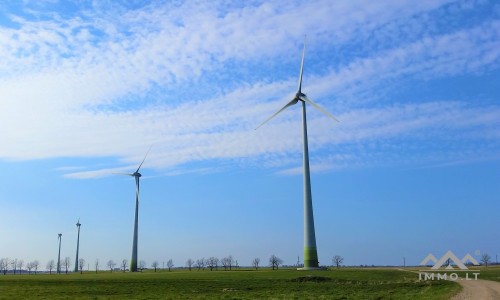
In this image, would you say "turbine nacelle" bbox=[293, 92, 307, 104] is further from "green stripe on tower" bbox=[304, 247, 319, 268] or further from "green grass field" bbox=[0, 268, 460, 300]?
"green grass field" bbox=[0, 268, 460, 300]

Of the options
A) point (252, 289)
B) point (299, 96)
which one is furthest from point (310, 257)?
point (252, 289)

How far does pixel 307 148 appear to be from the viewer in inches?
4146

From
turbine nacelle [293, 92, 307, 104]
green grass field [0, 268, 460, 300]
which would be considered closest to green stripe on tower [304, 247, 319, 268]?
green grass field [0, 268, 460, 300]

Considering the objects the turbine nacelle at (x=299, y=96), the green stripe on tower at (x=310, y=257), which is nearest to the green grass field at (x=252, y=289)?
the green stripe on tower at (x=310, y=257)

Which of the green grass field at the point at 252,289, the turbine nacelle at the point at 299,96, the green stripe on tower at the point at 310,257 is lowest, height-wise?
the green grass field at the point at 252,289

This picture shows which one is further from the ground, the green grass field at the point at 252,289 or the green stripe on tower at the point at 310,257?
the green stripe on tower at the point at 310,257

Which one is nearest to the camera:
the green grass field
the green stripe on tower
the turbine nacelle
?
the green grass field

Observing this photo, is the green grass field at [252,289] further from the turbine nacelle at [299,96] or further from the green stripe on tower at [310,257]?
the turbine nacelle at [299,96]

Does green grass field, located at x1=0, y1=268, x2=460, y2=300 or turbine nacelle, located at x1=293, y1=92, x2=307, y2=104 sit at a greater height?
turbine nacelle, located at x1=293, y1=92, x2=307, y2=104

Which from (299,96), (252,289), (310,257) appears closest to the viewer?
(252,289)

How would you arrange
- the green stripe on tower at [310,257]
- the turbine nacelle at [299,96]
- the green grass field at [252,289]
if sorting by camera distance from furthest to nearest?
the turbine nacelle at [299,96]
the green stripe on tower at [310,257]
the green grass field at [252,289]

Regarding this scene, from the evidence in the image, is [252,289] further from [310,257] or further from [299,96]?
[299,96]

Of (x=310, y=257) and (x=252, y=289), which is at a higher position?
(x=310, y=257)

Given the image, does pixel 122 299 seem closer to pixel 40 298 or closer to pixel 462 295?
pixel 40 298
